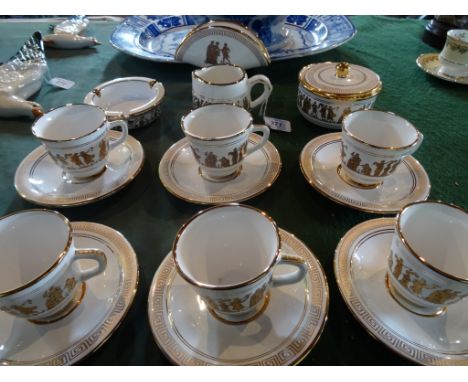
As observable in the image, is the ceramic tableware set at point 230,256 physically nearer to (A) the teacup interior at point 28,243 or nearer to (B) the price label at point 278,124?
(A) the teacup interior at point 28,243

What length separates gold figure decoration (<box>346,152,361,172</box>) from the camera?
26.6 inches

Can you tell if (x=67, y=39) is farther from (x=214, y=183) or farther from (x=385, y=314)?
(x=385, y=314)

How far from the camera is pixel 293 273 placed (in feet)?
1.58

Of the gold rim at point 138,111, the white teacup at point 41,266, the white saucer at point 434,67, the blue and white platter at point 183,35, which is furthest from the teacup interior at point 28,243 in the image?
the white saucer at point 434,67

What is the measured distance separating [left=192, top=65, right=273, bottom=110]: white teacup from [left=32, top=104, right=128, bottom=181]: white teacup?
0.21 meters

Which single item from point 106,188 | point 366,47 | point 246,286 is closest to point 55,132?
point 106,188

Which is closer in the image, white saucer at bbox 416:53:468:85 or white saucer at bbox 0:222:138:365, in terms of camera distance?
white saucer at bbox 0:222:138:365

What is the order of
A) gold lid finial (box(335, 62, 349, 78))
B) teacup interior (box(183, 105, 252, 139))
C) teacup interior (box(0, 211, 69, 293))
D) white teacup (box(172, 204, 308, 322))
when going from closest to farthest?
1. white teacup (box(172, 204, 308, 322))
2. teacup interior (box(0, 211, 69, 293))
3. teacup interior (box(183, 105, 252, 139))
4. gold lid finial (box(335, 62, 349, 78))

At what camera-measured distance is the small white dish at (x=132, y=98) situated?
3.08 feet

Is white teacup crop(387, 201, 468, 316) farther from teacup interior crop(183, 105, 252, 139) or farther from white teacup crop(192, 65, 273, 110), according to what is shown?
white teacup crop(192, 65, 273, 110)

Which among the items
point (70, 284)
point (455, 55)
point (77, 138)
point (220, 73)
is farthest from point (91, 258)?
point (455, 55)

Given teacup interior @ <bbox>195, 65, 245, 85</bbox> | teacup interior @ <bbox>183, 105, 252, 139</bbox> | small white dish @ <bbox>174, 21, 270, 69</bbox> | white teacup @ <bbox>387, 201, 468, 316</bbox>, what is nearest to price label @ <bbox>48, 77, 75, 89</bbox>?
small white dish @ <bbox>174, 21, 270, 69</bbox>

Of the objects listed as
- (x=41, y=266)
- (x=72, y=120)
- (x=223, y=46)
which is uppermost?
(x=223, y=46)

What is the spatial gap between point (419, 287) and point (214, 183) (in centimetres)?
42
